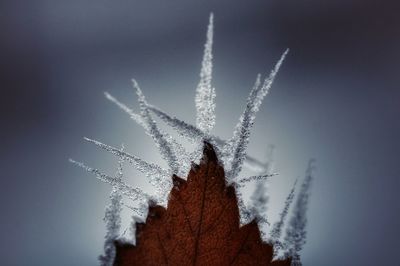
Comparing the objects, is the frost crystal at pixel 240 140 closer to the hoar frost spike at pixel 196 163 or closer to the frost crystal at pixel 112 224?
the hoar frost spike at pixel 196 163

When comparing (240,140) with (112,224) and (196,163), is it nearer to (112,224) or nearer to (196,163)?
(196,163)

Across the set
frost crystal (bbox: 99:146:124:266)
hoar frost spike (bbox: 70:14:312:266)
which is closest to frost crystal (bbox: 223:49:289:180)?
hoar frost spike (bbox: 70:14:312:266)

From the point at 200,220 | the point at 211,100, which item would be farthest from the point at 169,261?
the point at 211,100

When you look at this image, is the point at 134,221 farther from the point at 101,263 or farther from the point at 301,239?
the point at 301,239

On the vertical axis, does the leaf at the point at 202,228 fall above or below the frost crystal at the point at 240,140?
below

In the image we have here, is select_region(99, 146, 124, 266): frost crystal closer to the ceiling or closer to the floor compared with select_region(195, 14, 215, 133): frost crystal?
closer to the floor

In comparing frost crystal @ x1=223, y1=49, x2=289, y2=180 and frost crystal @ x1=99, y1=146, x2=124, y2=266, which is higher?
frost crystal @ x1=223, y1=49, x2=289, y2=180

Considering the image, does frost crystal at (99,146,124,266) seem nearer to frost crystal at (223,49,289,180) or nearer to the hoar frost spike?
the hoar frost spike

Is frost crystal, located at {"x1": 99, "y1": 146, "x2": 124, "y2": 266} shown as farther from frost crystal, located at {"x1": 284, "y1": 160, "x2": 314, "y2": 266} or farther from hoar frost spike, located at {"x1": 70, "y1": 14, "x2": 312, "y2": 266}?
frost crystal, located at {"x1": 284, "y1": 160, "x2": 314, "y2": 266}

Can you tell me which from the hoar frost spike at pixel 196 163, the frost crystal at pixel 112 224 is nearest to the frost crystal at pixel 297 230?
the hoar frost spike at pixel 196 163

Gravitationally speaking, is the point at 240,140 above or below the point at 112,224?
above
